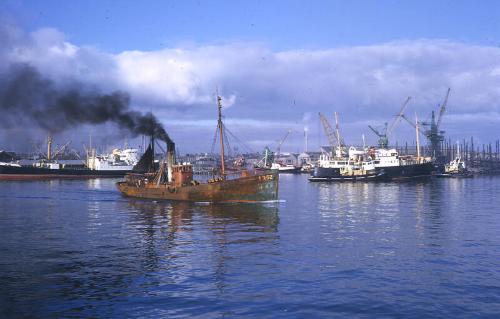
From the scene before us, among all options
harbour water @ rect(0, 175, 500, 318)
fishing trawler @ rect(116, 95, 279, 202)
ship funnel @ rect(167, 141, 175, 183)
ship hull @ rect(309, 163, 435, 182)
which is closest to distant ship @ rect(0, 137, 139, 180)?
ship hull @ rect(309, 163, 435, 182)

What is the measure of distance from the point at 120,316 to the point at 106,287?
156 inches

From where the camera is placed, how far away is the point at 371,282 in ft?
77.7

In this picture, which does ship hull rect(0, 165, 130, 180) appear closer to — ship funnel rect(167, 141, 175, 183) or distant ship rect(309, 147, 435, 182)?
distant ship rect(309, 147, 435, 182)

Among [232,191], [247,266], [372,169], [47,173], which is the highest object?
[47,173]

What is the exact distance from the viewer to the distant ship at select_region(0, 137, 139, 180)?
449ft

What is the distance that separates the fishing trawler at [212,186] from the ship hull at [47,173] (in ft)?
266

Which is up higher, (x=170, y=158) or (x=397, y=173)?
(x=170, y=158)

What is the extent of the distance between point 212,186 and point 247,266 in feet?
115

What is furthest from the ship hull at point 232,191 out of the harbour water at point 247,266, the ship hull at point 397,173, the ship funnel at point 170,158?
the ship hull at point 397,173

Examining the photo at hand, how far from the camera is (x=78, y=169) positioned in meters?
153

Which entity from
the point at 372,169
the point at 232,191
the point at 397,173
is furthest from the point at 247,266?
the point at 372,169

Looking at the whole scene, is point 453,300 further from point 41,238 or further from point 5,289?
point 41,238

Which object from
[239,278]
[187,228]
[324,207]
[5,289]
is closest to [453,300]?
[239,278]

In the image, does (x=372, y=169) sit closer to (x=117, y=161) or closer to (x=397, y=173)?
(x=397, y=173)
